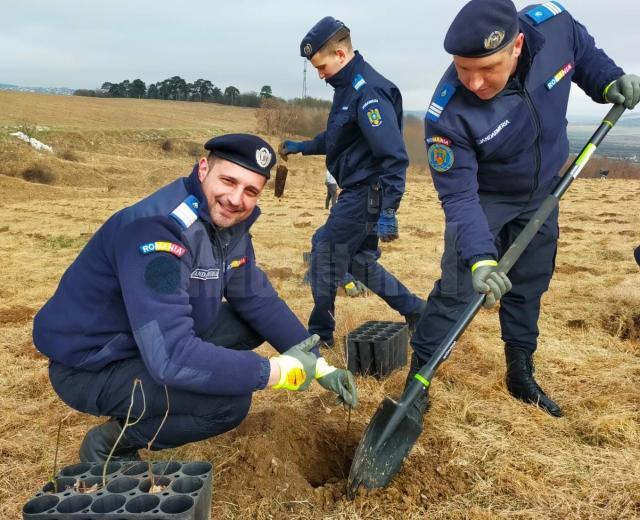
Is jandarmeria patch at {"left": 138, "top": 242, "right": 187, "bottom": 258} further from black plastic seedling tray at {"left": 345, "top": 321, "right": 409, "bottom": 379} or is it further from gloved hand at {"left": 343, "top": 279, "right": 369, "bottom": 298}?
gloved hand at {"left": 343, "top": 279, "right": 369, "bottom": 298}

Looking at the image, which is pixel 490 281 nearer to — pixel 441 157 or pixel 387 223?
pixel 441 157

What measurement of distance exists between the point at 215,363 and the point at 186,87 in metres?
59.4

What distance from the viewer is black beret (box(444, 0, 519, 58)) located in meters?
2.45

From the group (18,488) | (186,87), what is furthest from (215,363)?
(186,87)

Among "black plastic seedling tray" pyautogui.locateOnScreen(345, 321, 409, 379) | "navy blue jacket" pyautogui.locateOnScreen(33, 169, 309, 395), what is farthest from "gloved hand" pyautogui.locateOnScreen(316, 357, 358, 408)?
"black plastic seedling tray" pyautogui.locateOnScreen(345, 321, 409, 379)

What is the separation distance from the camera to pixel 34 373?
3.92 metres

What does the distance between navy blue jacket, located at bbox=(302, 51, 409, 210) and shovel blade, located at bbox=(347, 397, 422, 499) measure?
71.5 inches

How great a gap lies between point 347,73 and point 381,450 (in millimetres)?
2643

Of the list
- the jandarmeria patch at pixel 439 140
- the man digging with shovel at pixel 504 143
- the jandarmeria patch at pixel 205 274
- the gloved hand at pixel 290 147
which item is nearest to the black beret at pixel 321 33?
the gloved hand at pixel 290 147

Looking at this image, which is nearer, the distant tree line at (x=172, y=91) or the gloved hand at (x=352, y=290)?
the gloved hand at (x=352, y=290)

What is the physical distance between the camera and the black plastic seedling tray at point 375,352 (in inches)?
148

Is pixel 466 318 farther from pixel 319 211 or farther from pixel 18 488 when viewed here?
pixel 319 211

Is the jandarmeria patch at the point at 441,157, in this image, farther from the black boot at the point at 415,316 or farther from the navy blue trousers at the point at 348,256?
the black boot at the point at 415,316

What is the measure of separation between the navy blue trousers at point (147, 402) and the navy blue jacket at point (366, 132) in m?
2.12
